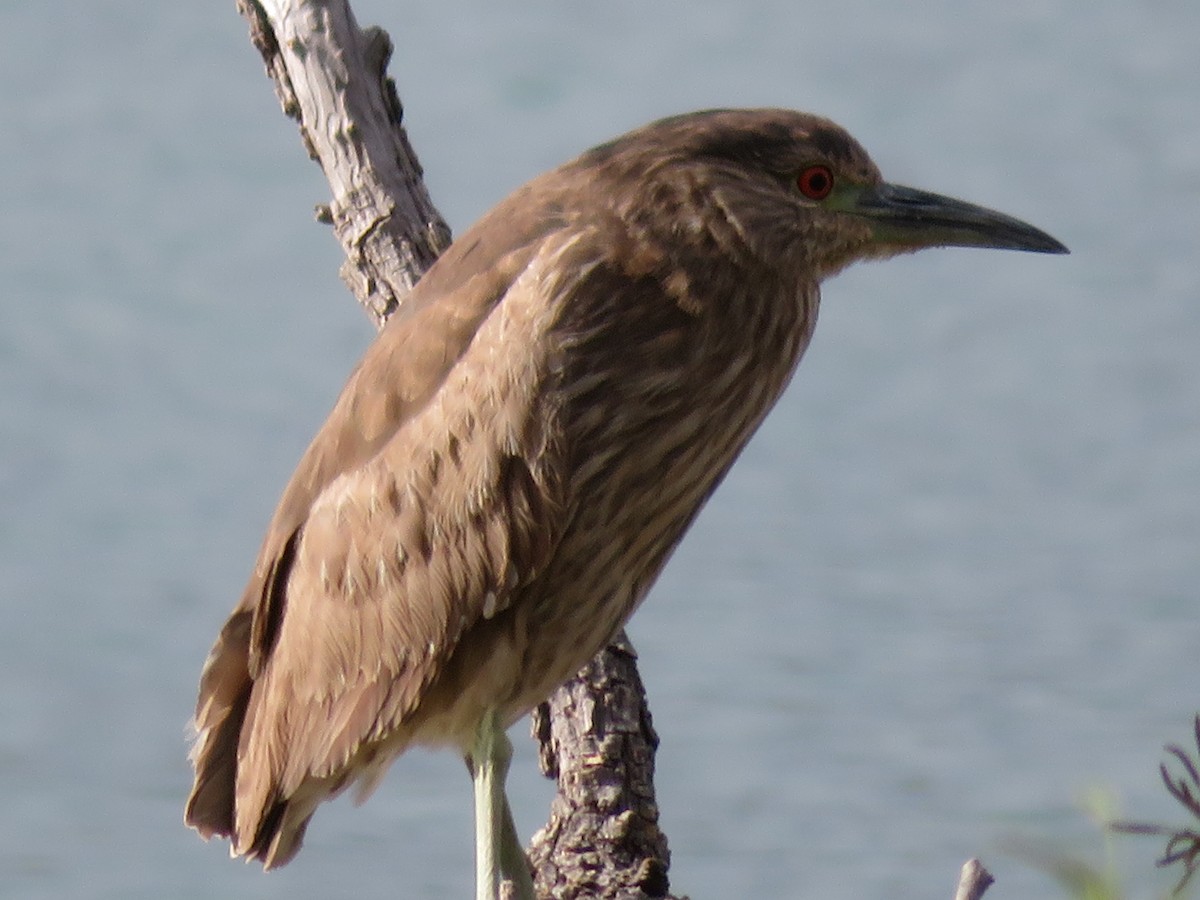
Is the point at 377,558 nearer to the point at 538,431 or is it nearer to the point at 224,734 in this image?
the point at 538,431

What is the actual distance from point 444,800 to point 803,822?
42.8 inches

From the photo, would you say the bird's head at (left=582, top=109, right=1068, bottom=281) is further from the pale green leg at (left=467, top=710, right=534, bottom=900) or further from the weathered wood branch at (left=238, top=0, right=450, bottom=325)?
the pale green leg at (left=467, top=710, right=534, bottom=900)

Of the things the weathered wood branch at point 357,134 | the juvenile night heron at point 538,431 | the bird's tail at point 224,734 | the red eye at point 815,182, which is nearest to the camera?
the juvenile night heron at point 538,431

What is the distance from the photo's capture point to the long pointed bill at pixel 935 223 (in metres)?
2.80

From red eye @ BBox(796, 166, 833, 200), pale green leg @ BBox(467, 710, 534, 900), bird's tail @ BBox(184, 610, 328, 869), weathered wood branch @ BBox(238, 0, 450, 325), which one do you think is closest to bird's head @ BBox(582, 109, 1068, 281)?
red eye @ BBox(796, 166, 833, 200)

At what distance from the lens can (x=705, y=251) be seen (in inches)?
105

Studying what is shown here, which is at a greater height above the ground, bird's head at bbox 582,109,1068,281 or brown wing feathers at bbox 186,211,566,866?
bird's head at bbox 582,109,1068,281

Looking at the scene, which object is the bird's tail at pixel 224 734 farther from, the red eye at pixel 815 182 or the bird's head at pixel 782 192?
the red eye at pixel 815 182

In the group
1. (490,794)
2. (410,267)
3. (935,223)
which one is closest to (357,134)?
(410,267)

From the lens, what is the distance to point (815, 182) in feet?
9.08

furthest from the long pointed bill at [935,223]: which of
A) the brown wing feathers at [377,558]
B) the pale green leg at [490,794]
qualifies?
the pale green leg at [490,794]

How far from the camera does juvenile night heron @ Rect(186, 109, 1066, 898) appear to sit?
261cm

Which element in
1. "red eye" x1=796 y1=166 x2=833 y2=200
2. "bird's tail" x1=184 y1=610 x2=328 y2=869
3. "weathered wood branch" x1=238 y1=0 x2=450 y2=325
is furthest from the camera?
"weathered wood branch" x1=238 y1=0 x2=450 y2=325

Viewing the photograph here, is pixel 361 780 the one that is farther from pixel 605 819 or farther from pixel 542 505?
pixel 542 505
